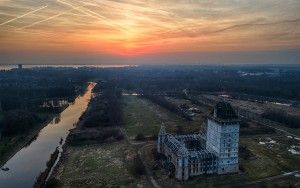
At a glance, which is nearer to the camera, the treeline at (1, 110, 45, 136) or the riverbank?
the riverbank

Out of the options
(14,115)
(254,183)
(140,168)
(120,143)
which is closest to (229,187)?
(254,183)

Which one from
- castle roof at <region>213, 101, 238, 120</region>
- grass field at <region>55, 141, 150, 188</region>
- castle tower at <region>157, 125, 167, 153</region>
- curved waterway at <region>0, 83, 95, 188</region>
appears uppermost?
castle roof at <region>213, 101, 238, 120</region>

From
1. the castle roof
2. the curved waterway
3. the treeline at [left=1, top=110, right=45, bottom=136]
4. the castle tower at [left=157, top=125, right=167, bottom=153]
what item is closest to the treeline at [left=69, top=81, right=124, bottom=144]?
the curved waterway

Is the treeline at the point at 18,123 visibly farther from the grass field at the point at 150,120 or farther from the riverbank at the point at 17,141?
the grass field at the point at 150,120

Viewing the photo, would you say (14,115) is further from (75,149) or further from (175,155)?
(175,155)

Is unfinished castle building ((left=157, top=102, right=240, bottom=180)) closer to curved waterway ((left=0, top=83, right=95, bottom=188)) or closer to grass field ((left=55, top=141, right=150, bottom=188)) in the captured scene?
grass field ((left=55, top=141, right=150, bottom=188))
